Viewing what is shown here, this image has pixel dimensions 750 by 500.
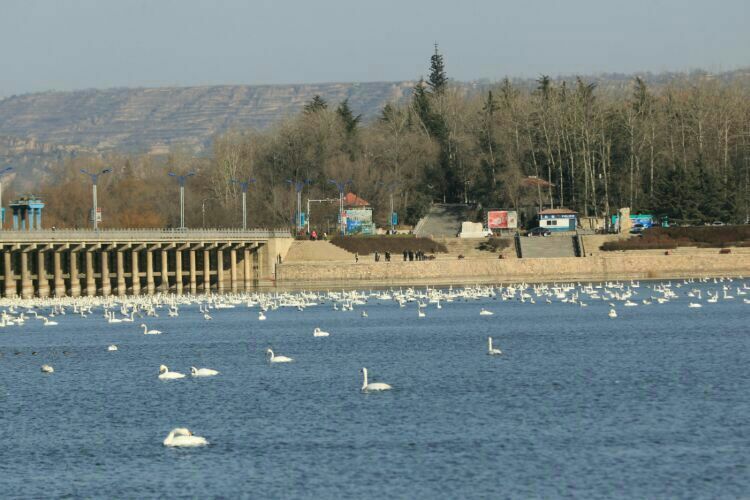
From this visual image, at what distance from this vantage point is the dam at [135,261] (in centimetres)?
9981

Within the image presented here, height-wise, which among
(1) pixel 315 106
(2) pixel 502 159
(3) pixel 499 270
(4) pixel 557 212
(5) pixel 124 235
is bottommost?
(3) pixel 499 270

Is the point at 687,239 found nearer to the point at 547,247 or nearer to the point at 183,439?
the point at 547,247

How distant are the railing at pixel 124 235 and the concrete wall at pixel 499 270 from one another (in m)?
4.48

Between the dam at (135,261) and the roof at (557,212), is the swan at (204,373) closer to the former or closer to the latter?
the dam at (135,261)

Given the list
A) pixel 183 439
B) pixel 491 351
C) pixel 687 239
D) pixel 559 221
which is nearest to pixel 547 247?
pixel 559 221

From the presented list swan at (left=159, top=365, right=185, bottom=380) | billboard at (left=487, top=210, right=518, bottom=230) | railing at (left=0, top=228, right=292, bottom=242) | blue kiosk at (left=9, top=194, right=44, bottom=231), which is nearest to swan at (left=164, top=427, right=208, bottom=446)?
swan at (left=159, top=365, right=185, bottom=380)

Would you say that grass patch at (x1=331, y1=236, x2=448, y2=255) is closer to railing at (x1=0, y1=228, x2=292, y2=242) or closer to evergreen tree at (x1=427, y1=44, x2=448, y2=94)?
railing at (x1=0, y1=228, x2=292, y2=242)

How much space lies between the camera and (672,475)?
2972 cm

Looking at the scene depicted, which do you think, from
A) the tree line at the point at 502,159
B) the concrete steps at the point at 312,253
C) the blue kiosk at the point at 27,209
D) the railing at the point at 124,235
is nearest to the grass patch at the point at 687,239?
the tree line at the point at 502,159

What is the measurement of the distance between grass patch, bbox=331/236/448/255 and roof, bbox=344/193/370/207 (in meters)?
22.7

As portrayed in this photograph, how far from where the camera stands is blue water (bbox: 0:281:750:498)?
2992 centimetres

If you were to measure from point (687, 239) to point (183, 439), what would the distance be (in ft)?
290

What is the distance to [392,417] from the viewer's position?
37750 mm

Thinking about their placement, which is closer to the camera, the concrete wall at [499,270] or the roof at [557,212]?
the concrete wall at [499,270]
